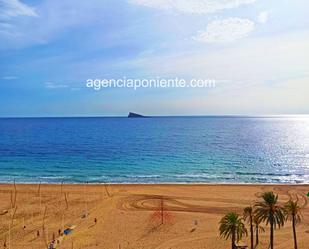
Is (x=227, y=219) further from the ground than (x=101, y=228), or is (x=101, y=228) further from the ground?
(x=227, y=219)

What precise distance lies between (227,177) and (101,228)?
37549 mm

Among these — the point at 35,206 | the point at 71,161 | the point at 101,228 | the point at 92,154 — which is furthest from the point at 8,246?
the point at 92,154

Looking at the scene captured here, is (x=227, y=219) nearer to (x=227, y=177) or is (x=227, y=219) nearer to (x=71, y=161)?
(x=227, y=177)

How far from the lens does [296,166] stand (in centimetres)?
8525

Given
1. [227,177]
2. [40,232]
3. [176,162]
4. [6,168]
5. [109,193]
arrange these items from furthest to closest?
[176,162]
[6,168]
[227,177]
[109,193]
[40,232]

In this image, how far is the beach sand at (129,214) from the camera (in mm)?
35844

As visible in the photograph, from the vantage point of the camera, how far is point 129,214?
4441 centimetres

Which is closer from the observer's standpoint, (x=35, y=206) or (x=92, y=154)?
(x=35, y=206)

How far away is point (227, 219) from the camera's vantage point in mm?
29438

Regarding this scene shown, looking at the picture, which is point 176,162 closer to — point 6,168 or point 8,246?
point 6,168

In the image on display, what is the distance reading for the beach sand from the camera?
1411 inches

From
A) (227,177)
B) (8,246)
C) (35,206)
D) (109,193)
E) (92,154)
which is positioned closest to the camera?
(8,246)

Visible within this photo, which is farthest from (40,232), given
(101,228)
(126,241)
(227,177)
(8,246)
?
(227,177)

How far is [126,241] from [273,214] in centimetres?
1584
